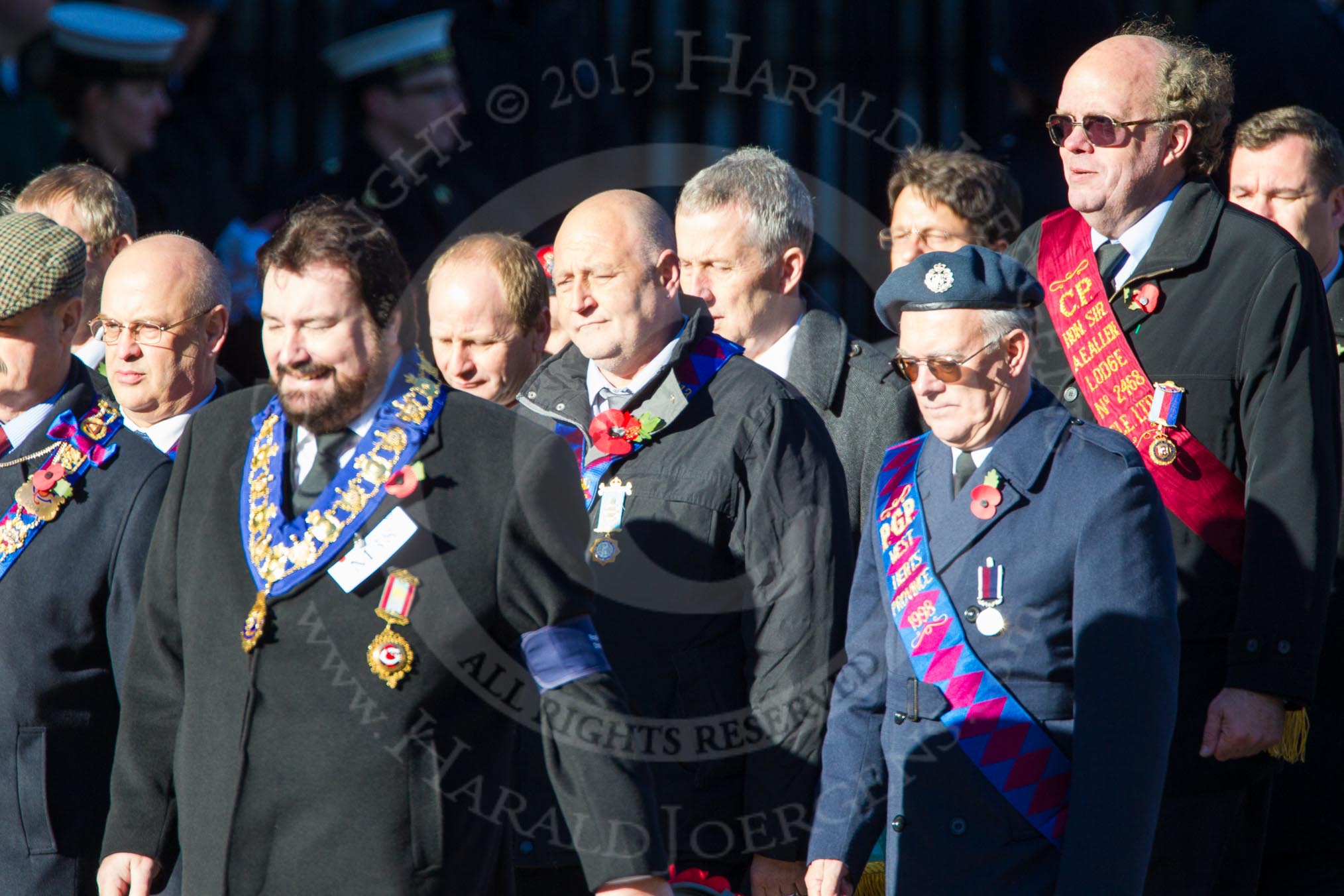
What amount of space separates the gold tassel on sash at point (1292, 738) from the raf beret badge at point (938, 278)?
3.59ft

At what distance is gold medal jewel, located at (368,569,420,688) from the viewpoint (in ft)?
9.12

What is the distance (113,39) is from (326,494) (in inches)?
142

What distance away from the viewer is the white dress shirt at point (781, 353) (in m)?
4.26

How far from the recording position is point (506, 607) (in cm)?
284

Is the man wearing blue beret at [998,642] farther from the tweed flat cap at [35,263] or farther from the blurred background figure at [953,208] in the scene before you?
the tweed flat cap at [35,263]

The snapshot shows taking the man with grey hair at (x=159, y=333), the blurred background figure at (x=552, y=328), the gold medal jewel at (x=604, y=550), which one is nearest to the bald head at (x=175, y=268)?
the man with grey hair at (x=159, y=333)

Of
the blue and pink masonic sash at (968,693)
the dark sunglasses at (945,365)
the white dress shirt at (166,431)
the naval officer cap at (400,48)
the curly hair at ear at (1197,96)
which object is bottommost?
the blue and pink masonic sash at (968,693)

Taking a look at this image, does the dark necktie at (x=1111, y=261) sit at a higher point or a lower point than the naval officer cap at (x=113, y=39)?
lower

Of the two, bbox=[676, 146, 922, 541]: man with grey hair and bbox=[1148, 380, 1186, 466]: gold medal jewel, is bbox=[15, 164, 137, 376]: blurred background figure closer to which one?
bbox=[676, 146, 922, 541]: man with grey hair

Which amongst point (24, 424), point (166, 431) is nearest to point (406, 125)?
point (166, 431)

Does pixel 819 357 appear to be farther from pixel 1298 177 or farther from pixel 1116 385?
pixel 1298 177

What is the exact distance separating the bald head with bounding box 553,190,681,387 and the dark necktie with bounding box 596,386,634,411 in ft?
0.07

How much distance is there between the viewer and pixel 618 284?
3.69m

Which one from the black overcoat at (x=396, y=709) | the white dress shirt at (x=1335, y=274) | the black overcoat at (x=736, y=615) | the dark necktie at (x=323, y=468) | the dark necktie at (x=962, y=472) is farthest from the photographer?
the white dress shirt at (x=1335, y=274)
